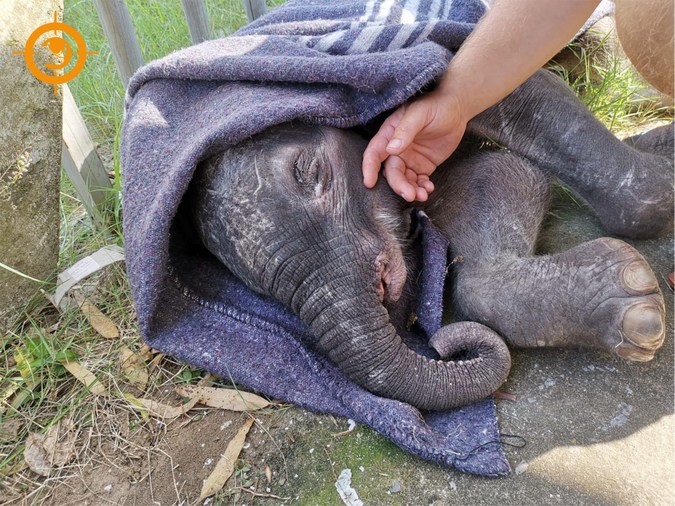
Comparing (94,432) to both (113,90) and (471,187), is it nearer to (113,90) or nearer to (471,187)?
(471,187)

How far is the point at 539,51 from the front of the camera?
1.88 m

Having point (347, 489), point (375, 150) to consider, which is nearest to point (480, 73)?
point (375, 150)

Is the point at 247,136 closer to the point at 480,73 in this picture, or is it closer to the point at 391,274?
the point at 391,274

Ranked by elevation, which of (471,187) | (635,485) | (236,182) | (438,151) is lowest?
(635,485)

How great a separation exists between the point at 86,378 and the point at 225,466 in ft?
2.48

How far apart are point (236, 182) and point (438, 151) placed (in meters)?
0.76

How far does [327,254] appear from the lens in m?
1.77

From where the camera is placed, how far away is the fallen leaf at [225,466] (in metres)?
1.70

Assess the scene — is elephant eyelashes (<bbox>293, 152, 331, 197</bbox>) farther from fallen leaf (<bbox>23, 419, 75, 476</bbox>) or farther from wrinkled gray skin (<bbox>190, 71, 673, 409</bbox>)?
fallen leaf (<bbox>23, 419, 75, 476</bbox>)

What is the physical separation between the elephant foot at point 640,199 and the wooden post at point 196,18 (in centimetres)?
209

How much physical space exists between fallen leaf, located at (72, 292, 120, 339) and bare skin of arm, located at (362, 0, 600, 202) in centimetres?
122

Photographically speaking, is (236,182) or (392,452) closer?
(392,452)

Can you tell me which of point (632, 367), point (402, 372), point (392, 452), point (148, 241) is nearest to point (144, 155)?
point (148, 241)

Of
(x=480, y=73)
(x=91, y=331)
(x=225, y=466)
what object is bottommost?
(x=225, y=466)
